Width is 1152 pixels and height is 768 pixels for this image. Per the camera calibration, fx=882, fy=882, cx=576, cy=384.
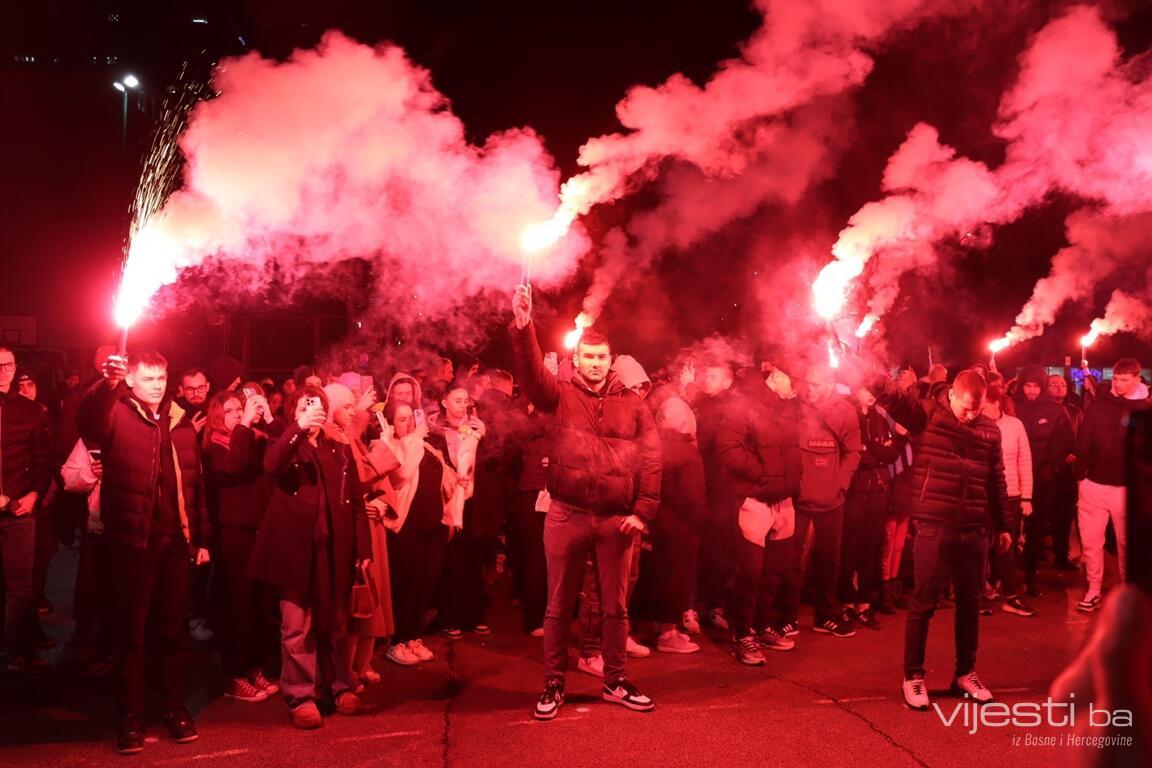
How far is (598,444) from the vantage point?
19.3 feet

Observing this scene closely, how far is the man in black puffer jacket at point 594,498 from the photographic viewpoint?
581 centimetres

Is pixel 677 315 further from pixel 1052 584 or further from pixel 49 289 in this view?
pixel 49 289

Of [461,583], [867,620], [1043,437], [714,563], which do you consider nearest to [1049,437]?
[1043,437]

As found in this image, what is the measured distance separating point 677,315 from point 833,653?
9319mm

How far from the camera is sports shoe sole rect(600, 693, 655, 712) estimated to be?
Result: 18.8ft

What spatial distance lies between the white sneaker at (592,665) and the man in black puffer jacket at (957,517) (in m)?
2.15

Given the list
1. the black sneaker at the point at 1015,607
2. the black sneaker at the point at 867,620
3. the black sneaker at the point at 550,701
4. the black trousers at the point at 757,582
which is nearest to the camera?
the black sneaker at the point at 550,701

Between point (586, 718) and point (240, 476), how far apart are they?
9.18 feet

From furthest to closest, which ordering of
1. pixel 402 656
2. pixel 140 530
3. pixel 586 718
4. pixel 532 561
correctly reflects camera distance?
pixel 532 561
pixel 402 656
pixel 586 718
pixel 140 530

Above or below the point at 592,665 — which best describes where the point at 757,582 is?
above

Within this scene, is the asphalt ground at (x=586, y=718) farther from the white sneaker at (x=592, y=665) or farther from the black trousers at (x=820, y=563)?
the black trousers at (x=820, y=563)

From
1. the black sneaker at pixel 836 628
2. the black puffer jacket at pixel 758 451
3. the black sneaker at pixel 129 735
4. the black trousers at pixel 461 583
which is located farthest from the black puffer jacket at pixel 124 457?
the black sneaker at pixel 836 628

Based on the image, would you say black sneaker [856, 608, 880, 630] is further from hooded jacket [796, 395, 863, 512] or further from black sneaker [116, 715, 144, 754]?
black sneaker [116, 715, 144, 754]

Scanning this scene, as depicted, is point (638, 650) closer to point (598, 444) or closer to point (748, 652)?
point (748, 652)
